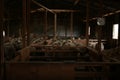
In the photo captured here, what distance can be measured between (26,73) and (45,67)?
0.25m

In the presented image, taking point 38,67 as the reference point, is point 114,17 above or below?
above

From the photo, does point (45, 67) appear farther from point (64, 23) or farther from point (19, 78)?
point (64, 23)

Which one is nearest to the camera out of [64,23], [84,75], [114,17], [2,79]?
[2,79]

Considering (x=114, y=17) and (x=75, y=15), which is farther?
(x=75, y=15)

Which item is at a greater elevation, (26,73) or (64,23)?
(64,23)

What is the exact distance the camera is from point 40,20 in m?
16.2

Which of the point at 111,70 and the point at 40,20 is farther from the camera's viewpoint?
the point at 40,20

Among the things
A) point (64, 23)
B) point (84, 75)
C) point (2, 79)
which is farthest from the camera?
point (64, 23)

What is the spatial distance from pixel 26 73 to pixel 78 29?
45.5ft

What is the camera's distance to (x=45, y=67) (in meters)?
2.62

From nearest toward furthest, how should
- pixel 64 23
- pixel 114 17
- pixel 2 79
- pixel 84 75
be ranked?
pixel 2 79
pixel 84 75
pixel 114 17
pixel 64 23

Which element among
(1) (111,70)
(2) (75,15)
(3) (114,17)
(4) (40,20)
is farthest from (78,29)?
(1) (111,70)

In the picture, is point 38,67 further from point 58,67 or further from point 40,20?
point 40,20

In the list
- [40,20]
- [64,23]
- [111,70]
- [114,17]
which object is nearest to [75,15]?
[64,23]
